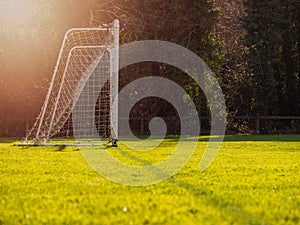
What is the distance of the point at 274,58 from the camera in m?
30.0

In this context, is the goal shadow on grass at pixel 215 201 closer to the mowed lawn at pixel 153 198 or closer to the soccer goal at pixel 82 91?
the mowed lawn at pixel 153 198

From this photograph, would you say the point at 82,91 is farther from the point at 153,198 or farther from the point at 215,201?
the point at 215,201

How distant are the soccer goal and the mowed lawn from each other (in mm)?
6516

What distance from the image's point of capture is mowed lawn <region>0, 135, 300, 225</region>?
4316 millimetres

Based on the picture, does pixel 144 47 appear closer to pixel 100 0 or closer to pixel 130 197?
pixel 100 0

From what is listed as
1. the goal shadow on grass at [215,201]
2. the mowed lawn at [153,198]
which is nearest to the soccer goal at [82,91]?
the mowed lawn at [153,198]

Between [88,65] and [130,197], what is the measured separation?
1247cm

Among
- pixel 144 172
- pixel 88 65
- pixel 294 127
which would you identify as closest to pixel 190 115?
pixel 294 127

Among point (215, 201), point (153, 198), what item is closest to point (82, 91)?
point (153, 198)

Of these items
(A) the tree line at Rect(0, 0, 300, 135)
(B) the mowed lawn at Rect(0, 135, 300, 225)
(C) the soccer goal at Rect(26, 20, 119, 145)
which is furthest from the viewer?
(A) the tree line at Rect(0, 0, 300, 135)

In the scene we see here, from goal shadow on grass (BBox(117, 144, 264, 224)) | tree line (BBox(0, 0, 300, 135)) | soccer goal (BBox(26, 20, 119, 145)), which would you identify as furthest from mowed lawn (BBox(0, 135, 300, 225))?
tree line (BBox(0, 0, 300, 135))

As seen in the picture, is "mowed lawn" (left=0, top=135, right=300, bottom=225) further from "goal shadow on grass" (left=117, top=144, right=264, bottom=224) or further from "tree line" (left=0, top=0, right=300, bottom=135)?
"tree line" (left=0, top=0, right=300, bottom=135)

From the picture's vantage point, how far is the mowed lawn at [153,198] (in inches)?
170

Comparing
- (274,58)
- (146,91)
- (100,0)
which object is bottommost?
(146,91)
